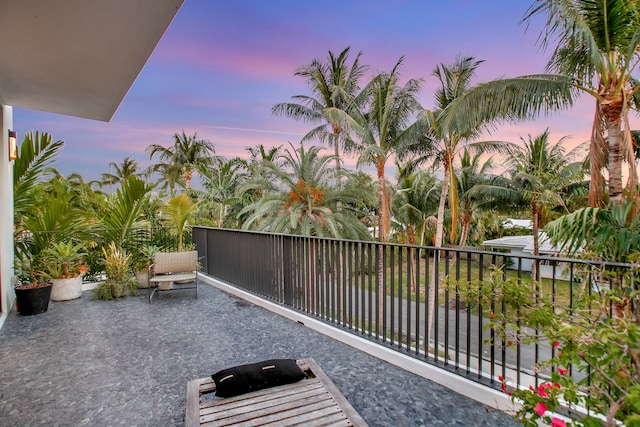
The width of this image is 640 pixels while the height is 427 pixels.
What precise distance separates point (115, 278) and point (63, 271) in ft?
2.68

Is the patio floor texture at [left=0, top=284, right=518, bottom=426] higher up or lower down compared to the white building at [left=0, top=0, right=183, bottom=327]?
lower down

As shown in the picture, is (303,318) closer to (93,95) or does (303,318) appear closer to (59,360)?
(59,360)

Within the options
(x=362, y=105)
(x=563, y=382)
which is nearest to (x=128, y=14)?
(x=563, y=382)

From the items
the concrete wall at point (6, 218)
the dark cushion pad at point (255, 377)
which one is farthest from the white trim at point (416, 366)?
the concrete wall at point (6, 218)

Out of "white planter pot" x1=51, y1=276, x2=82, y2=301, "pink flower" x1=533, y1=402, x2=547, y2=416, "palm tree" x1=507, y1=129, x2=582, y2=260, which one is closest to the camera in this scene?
"pink flower" x1=533, y1=402, x2=547, y2=416

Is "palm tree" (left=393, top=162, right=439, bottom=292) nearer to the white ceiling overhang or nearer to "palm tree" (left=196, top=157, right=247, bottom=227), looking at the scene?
"palm tree" (left=196, top=157, right=247, bottom=227)

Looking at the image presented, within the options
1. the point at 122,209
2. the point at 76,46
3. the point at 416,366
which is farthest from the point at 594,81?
the point at 122,209

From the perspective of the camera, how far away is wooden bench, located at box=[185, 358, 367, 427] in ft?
6.75

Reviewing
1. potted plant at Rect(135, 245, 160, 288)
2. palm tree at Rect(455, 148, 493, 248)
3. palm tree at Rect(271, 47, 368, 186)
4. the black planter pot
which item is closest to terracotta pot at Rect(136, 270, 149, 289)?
potted plant at Rect(135, 245, 160, 288)

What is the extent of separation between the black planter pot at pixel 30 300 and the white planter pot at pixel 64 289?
72 cm

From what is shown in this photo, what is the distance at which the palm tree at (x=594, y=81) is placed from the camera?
6164mm

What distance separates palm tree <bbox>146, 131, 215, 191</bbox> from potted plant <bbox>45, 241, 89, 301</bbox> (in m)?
22.8

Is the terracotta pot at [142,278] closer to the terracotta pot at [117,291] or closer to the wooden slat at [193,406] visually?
the terracotta pot at [117,291]

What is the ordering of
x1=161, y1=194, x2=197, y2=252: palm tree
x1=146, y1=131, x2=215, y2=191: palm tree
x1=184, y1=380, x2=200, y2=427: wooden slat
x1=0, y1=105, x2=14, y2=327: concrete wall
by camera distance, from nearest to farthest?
x1=184, y1=380, x2=200, y2=427: wooden slat
x1=0, y1=105, x2=14, y2=327: concrete wall
x1=161, y1=194, x2=197, y2=252: palm tree
x1=146, y1=131, x2=215, y2=191: palm tree
